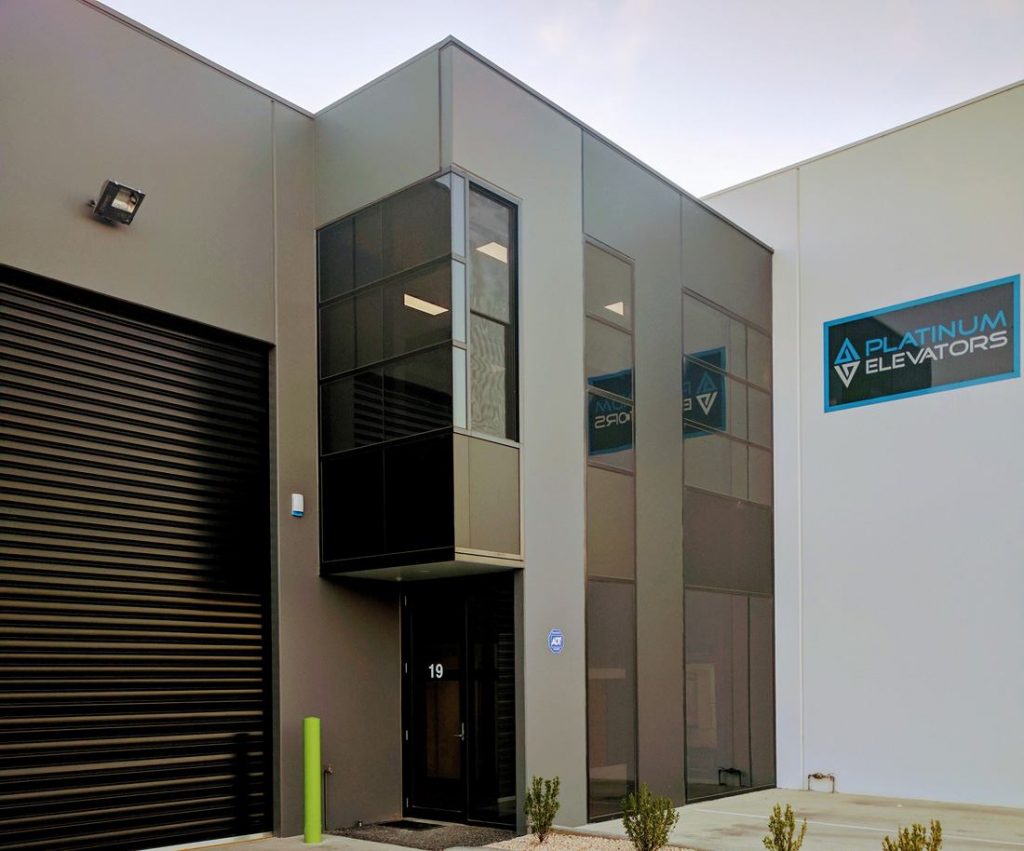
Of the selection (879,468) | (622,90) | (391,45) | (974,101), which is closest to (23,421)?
(391,45)

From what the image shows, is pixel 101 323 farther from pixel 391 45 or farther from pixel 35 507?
pixel 391 45

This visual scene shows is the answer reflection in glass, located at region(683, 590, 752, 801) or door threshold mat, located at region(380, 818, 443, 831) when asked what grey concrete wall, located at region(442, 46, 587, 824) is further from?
reflection in glass, located at region(683, 590, 752, 801)

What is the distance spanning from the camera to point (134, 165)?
9.40 m

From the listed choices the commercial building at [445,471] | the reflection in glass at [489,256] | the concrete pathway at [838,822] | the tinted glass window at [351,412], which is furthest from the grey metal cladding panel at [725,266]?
the concrete pathway at [838,822]

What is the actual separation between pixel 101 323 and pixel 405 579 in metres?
3.98

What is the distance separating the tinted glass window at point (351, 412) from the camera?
1030 centimetres

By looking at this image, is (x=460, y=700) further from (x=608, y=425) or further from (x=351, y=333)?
(x=351, y=333)

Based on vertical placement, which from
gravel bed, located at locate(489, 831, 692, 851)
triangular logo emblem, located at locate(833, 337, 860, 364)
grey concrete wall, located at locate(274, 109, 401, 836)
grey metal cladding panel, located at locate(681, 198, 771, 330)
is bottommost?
gravel bed, located at locate(489, 831, 692, 851)

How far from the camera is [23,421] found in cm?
852

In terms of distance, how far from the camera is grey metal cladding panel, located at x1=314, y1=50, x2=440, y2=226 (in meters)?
10.2

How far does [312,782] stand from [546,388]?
174 inches

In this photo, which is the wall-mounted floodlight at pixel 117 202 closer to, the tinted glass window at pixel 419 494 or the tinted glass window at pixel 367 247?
the tinted glass window at pixel 367 247

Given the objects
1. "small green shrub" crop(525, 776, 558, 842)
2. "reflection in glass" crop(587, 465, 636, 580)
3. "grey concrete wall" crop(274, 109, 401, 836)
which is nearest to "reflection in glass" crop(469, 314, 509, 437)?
"reflection in glass" crop(587, 465, 636, 580)

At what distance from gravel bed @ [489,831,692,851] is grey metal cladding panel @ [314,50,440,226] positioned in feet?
20.7
